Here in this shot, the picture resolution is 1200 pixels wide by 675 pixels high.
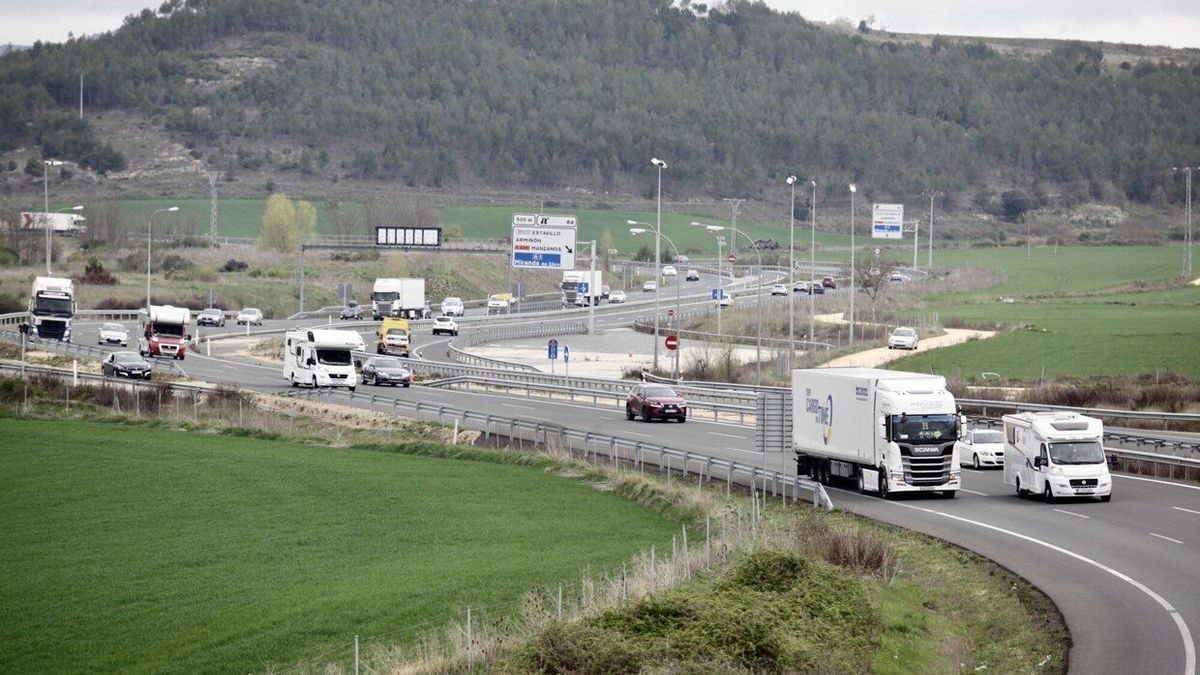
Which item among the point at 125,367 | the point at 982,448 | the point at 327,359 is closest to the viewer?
the point at 982,448

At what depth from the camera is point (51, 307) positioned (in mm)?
85750

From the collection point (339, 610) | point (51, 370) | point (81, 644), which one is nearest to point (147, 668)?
point (81, 644)

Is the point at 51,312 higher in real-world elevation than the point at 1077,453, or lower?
higher

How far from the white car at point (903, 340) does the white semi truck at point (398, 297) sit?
45940 mm

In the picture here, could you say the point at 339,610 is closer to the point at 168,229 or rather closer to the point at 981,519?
the point at 981,519

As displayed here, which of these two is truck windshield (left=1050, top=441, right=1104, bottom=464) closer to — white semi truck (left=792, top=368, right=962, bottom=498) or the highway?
the highway

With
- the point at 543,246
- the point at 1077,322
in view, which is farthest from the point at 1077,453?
the point at 1077,322

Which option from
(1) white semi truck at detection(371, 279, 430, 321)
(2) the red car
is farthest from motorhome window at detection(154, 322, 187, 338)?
(1) white semi truck at detection(371, 279, 430, 321)

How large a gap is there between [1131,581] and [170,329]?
62114 millimetres

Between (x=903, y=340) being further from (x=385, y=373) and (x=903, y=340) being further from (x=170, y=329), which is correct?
(x=170, y=329)

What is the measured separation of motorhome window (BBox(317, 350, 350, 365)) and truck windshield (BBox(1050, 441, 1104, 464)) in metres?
36.5

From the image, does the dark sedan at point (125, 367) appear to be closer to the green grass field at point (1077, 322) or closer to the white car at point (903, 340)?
the green grass field at point (1077, 322)

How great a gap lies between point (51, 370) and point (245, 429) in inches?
667

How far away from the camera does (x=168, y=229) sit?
18512cm
